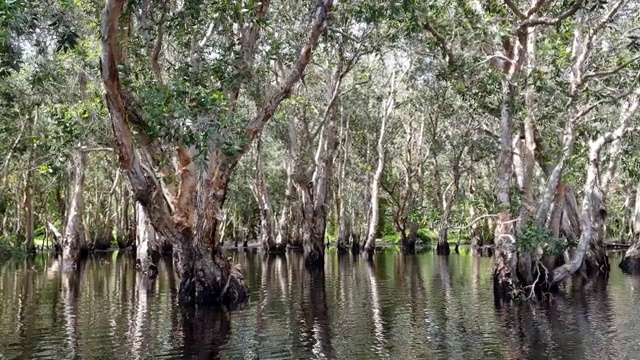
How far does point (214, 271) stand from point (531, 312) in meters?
8.47

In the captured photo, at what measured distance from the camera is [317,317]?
17484mm

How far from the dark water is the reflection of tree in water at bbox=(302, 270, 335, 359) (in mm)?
34

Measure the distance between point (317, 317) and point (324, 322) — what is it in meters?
0.86

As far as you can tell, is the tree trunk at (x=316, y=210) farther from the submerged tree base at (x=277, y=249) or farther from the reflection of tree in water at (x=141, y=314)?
the submerged tree base at (x=277, y=249)

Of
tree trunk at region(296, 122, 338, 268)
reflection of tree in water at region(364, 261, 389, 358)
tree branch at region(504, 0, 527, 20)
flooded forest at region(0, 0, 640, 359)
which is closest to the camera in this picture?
reflection of tree in water at region(364, 261, 389, 358)

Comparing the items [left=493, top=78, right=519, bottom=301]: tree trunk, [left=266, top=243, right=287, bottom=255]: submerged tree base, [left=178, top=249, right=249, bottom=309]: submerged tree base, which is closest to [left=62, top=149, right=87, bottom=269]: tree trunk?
[left=266, top=243, right=287, bottom=255]: submerged tree base

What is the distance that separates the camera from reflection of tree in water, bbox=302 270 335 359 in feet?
44.3

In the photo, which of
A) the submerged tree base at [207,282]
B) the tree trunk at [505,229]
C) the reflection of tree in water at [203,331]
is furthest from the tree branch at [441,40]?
the reflection of tree in water at [203,331]

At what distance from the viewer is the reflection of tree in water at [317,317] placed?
532 inches

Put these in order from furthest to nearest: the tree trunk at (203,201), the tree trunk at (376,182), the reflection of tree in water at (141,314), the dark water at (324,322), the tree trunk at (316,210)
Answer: the tree trunk at (376,182)
the tree trunk at (316,210)
the tree trunk at (203,201)
the reflection of tree in water at (141,314)
the dark water at (324,322)

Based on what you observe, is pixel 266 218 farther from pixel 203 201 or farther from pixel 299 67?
pixel 299 67

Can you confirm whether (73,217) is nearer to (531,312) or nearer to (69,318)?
(69,318)

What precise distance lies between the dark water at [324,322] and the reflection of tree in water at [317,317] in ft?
0.11

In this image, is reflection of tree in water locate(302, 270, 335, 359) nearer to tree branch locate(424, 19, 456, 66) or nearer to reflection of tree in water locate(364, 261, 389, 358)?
reflection of tree in water locate(364, 261, 389, 358)
